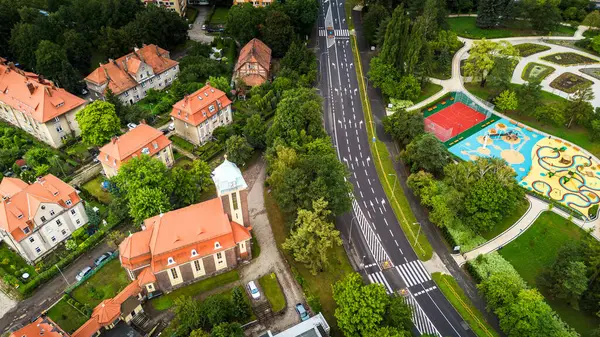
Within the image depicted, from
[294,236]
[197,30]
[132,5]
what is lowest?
[294,236]

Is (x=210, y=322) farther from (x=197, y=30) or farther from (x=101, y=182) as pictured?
(x=197, y=30)

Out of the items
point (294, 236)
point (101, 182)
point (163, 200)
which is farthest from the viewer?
point (101, 182)

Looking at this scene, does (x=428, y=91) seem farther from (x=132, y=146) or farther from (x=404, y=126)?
(x=132, y=146)

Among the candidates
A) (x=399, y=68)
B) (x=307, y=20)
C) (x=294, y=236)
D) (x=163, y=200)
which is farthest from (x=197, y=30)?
(x=294, y=236)

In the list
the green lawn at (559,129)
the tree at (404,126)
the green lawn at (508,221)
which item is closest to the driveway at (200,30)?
the tree at (404,126)

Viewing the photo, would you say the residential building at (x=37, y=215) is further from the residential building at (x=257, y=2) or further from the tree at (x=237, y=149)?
the residential building at (x=257, y=2)

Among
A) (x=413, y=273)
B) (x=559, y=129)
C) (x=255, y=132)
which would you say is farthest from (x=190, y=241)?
(x=559, y=129)
